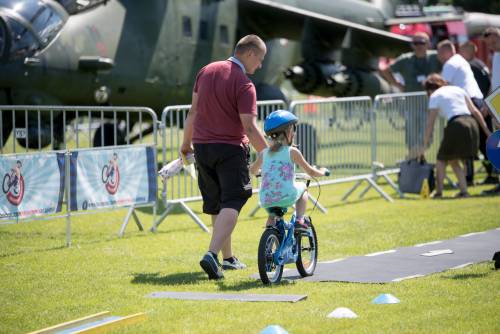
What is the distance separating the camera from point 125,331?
256 inches

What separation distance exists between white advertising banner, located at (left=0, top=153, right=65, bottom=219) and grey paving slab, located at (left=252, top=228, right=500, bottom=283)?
2959mm

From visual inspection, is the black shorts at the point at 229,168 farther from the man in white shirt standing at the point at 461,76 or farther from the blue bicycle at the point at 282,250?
the man in white shirt standing at the point at 461,76

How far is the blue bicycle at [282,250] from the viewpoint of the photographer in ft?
26.8

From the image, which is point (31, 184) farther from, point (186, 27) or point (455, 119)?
point (186, 27)

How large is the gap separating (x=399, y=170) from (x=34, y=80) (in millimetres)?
6248

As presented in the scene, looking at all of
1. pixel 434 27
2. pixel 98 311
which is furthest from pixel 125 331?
pixel 434 27

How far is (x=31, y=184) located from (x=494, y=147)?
494 centimetres

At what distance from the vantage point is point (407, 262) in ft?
30.8

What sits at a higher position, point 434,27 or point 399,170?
point 434,27

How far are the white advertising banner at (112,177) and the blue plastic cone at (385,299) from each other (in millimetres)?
4794

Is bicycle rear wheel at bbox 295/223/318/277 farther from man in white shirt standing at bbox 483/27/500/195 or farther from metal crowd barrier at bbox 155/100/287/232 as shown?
man in white shirt standing at bbox 483/27/500/195

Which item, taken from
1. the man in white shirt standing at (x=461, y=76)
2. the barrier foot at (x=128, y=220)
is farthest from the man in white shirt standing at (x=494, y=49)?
the barrier foot at (x=128, y=220)

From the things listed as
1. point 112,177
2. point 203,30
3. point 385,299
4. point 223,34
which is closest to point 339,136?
point 112,177

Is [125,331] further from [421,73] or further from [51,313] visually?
[421,73]
